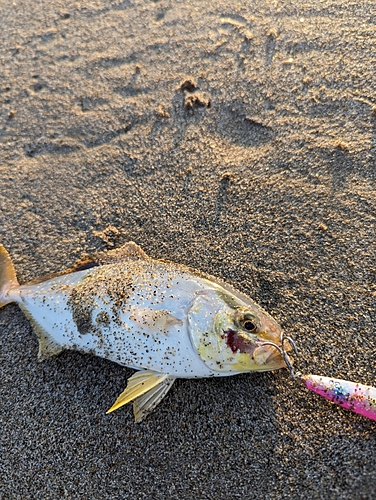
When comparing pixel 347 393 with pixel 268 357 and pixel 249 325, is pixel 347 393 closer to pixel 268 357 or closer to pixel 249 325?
pixel 268 357

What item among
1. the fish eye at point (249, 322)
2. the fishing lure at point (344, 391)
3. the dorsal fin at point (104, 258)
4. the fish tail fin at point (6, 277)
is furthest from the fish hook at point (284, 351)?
the fish tail fin at point (6, 277)

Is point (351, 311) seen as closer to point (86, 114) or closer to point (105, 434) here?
point (105, 434)

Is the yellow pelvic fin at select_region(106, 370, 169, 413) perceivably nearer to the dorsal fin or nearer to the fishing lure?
the fishing lure

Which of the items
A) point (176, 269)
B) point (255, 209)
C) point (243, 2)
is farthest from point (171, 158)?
point (243, 2)

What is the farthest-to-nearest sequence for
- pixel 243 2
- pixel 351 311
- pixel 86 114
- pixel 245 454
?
1. pixel 243 2
2. pixel 86 114
3. pixel 351 311
4. pixel 245 454

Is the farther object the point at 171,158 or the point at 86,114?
the point at 86,114

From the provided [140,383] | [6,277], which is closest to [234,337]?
[140,383]
